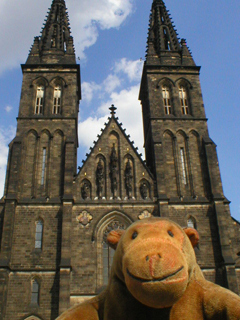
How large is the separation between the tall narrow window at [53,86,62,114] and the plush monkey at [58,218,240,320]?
61.8 feet

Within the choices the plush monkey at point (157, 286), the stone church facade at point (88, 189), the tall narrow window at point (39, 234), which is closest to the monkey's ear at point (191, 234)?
the plush monkey at point (157, 286)

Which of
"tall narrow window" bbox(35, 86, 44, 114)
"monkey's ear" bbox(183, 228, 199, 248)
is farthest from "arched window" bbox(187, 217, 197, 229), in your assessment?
"monkey's ear" bbox(183, 228, 199, 248)

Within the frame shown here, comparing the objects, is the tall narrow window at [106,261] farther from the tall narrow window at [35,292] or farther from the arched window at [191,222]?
the arched window at [191,222]

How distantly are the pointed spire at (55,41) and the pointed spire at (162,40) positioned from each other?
17.9 feet

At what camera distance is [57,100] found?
22.2 metres

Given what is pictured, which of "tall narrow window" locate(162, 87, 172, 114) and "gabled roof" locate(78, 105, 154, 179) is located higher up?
"tall narrow window" locate(162, 87, 172, 114)

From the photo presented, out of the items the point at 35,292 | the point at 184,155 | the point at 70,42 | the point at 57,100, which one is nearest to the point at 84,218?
the point at 35,292

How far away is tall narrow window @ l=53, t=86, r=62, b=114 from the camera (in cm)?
2184

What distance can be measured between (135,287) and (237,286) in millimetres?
14705

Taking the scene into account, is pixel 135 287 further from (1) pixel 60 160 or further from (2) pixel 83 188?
(1) pixel 60 160

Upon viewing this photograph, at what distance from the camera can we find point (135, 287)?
301 centimetres

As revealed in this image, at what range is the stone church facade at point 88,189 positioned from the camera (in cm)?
1636

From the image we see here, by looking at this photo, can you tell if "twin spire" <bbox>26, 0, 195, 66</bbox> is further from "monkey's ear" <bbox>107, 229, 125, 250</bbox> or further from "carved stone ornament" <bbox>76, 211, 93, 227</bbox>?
"monkey's ear" <bbox>107, 229, 125, 250</bbox>

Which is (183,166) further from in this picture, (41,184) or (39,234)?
(39,234)
